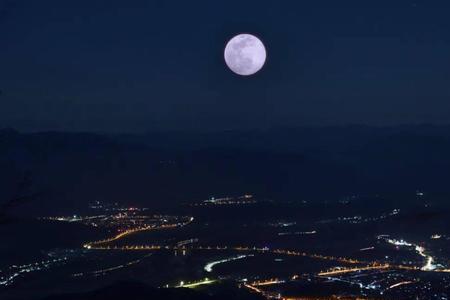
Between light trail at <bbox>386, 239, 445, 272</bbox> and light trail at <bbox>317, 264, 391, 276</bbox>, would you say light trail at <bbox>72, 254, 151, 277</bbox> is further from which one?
light trail at <bbox>386, 239, 445, 272</bbox>

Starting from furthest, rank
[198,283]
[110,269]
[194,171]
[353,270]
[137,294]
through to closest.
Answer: [194,171] < [110,269] < [353,270] < [198,283] < [137,294]

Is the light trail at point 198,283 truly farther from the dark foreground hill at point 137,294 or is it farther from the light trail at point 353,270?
the dark foreground hill at point 137,294

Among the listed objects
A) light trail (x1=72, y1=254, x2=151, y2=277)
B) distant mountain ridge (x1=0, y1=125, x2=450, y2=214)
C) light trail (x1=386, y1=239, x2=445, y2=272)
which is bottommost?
light trail (x1=386, y1=239, x2=445, y2=272)

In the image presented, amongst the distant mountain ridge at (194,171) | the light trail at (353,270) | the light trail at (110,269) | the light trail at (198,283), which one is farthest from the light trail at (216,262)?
the distant mountain ridge at (194,171)

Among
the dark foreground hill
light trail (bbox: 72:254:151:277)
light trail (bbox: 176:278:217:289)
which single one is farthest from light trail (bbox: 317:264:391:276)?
the dark foreground hill

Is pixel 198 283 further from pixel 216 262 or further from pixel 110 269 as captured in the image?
pixel 216 262

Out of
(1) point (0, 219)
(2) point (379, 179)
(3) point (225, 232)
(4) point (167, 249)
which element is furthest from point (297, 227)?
(1) point (0, 219)

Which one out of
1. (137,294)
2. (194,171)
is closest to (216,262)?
(137,294)

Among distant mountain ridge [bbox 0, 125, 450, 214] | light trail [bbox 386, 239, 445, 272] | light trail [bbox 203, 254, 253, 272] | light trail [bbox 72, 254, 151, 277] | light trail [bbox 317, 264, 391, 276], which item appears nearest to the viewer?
light trail [bbox 317, 264, 391, 276]

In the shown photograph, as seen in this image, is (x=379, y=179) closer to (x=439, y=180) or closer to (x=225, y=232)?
(x=439, y=180)

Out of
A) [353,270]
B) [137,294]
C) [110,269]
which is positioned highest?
[137,294]

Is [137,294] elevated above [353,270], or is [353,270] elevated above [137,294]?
[137,294]
